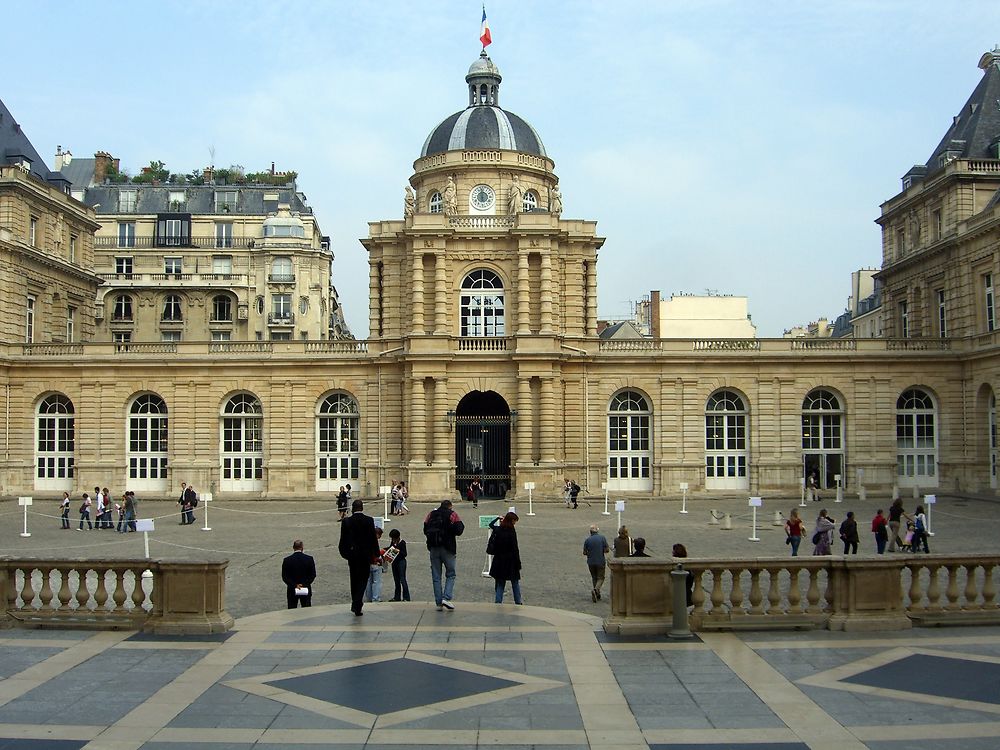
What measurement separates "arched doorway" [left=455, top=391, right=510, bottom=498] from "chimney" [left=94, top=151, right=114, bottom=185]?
4107 centimetres

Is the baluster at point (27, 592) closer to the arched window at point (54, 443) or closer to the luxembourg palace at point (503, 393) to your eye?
the luxembourg palace at point (503, 393)

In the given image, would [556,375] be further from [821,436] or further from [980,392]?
[980,392]

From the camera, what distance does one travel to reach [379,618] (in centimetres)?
1526

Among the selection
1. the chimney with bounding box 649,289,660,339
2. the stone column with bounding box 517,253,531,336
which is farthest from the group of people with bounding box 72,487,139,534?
the chimney with bounding box 649,289,660,339

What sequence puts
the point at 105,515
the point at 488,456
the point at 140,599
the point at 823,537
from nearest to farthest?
the point at 140,599 → the point at 823,537 → the point at 105,515 → the point at 488,456

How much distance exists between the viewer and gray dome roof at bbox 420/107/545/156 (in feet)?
169

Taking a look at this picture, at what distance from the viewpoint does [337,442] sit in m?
47.2

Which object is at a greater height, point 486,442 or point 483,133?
point 483,133

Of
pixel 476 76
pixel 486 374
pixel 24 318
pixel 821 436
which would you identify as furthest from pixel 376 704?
pixel 476 76

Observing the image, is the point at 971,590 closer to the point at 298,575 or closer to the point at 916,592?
the point at 916,592

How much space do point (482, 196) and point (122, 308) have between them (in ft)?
99.6

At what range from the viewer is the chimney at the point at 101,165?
73.4 metres

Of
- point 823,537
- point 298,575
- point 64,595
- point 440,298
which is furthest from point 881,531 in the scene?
point 440,298

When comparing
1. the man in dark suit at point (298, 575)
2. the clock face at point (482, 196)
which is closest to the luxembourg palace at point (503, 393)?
the clock face at point (482, 196)
